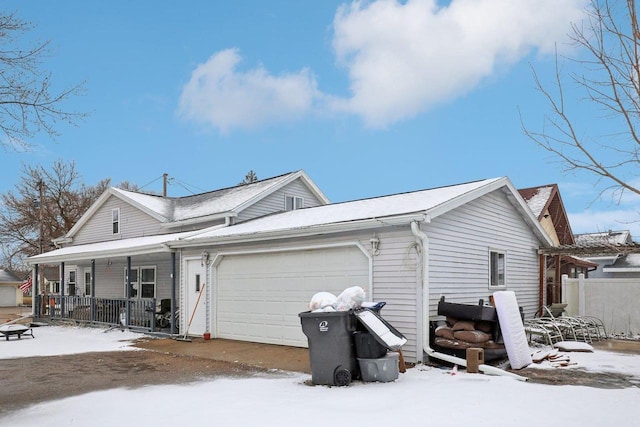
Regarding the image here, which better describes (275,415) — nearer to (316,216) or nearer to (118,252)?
(316,216)

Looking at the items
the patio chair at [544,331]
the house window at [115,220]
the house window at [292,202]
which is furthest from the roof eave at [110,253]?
the patio chair at [544,331]

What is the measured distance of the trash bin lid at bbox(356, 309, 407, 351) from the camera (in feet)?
25.3

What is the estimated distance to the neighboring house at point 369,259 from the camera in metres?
9.93

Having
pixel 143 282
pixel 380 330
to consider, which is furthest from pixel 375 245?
pixel 143 282

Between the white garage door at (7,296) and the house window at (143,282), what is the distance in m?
28.6

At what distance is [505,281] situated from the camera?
13641 mm

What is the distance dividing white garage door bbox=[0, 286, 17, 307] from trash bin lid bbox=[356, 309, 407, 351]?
43.5 metres

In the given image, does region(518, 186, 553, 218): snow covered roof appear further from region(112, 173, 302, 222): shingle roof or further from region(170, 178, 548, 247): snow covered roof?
region(112, 173, 302, 222): shingle roof

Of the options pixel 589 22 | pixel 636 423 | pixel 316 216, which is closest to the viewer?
pixel 636 423

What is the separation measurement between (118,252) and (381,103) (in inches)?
376

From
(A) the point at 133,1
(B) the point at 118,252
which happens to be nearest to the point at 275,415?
(A) the point at 133,1

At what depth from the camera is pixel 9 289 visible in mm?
42875

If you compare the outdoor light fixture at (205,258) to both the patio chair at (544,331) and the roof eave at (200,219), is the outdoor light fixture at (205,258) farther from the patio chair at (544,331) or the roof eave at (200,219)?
the patio chair at (544,331)

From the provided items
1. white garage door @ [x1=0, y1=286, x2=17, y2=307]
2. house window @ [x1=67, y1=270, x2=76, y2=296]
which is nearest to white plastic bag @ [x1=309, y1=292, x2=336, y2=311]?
house window @ [x1=67, y1=270, x2=76, y2=296]
